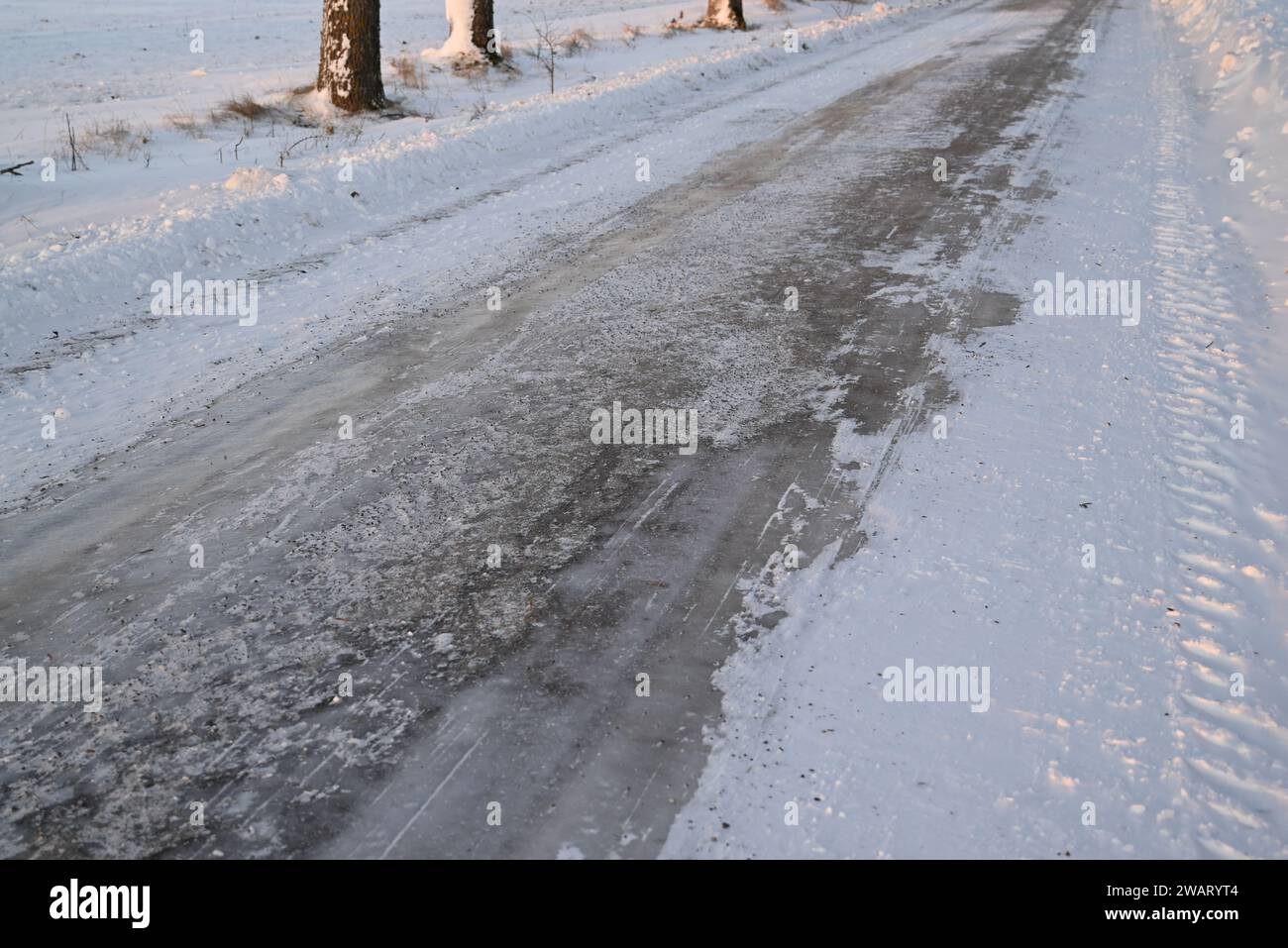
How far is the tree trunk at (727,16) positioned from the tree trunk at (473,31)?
306 inches

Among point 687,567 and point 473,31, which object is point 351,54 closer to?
point 473,31

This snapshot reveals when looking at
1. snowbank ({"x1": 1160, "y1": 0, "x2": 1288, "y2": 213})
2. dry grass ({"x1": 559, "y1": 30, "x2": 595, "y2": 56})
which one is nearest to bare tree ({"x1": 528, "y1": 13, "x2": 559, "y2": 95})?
dry grass ({"x1": 559, "y1": 30, "x2": 595, "y2": 56})

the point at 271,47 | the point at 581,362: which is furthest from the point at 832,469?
the point at 271,47

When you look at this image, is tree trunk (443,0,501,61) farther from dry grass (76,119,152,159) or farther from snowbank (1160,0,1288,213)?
snowbank (1160,0,1288,213)

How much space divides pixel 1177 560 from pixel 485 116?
10912 mm

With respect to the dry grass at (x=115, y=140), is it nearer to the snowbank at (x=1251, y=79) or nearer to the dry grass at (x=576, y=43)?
the dry grass at (x=576, y=43)

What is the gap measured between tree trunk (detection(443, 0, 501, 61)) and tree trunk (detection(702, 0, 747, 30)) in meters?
7.77

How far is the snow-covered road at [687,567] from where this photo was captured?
115 inches

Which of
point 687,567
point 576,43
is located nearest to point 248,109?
point 576,43

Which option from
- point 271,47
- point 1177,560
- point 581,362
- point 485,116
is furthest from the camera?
point 271,47

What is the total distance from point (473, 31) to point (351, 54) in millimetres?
4621

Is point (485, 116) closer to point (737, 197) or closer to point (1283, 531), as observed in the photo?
point (737, 197)

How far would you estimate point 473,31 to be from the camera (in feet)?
55.6
